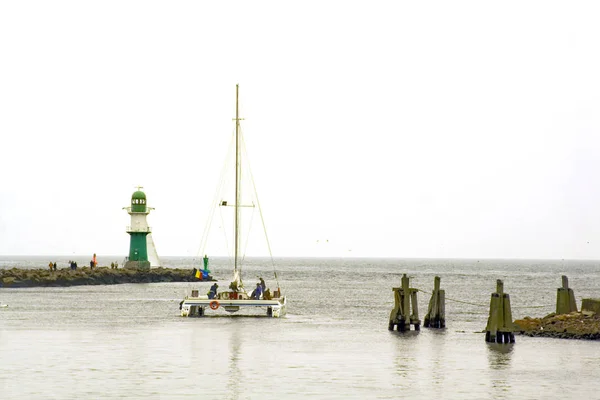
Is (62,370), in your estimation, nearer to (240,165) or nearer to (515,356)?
(515,356)

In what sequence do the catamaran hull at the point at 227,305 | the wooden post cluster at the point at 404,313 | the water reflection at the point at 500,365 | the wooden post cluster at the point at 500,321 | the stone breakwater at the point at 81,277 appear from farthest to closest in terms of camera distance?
the stone breakwater at the point at 81,277
the catamaran hull at the point at 227,305
the wooden post cluster at the point at 404,313
the wooden post cluster at the point at 500,321
the water reflection at the point at 500,365

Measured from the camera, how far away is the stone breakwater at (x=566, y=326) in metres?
38.6

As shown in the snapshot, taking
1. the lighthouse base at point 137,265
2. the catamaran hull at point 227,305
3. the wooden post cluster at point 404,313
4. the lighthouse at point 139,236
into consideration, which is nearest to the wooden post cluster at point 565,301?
the wooden post cluster at point 404,313

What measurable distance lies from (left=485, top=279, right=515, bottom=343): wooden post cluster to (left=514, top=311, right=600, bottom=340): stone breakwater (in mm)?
3710

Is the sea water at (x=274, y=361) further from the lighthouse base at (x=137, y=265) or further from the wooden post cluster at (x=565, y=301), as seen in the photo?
the lighthouse base at (x=137, y=265)

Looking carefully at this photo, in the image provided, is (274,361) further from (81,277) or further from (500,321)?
(81,277)

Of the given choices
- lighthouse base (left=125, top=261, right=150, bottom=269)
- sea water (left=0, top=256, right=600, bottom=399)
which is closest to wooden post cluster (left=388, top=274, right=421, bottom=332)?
sea water (left=0, top=256, right=600, bottom=399)

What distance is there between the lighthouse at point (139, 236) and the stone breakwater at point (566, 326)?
73248 mm

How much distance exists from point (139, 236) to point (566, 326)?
77971mm

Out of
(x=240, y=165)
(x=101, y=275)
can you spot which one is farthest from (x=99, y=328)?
(x=101, y=275)

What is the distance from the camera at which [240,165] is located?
5325cm

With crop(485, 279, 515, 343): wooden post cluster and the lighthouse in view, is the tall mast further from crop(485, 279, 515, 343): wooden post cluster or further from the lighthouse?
the lighthouse

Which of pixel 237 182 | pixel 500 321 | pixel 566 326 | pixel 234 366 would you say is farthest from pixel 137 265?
pixel 234 366

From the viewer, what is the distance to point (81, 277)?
107 m
